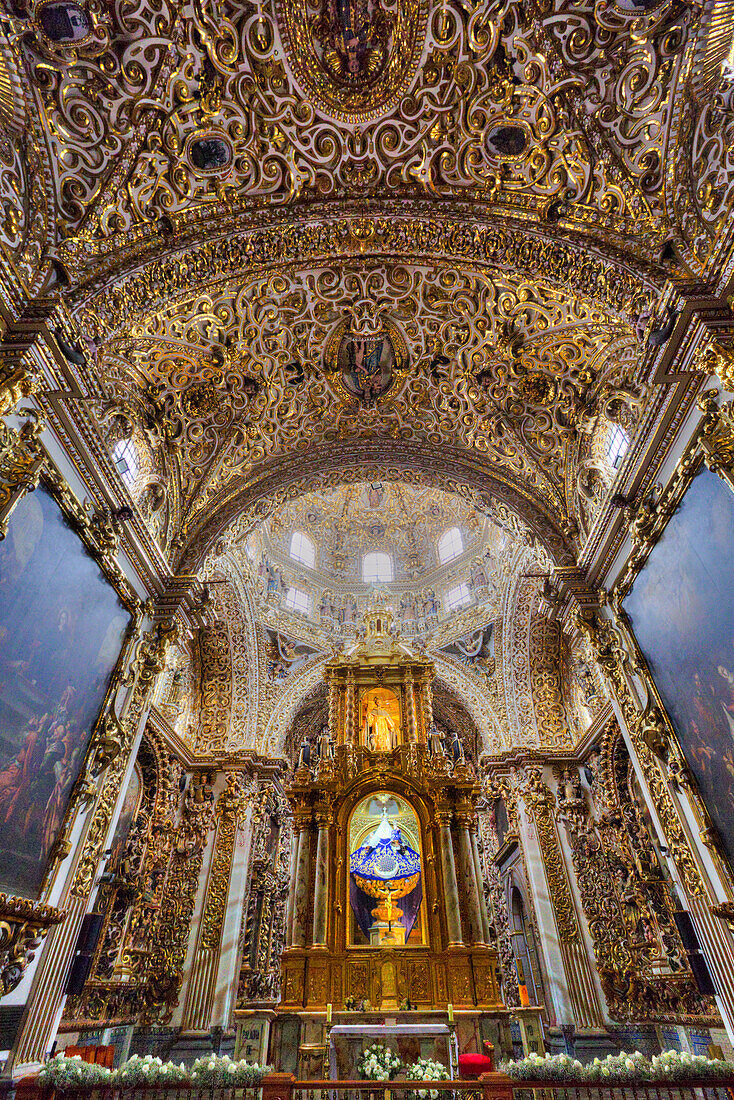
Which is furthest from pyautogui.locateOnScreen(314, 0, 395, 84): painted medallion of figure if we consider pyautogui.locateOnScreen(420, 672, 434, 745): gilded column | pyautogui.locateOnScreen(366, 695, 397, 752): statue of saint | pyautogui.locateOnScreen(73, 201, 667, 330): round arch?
pyautogui.locateOnScreen(366, 695, 397, 752): statue of saint

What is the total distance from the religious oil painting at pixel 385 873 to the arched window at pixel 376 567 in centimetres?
943

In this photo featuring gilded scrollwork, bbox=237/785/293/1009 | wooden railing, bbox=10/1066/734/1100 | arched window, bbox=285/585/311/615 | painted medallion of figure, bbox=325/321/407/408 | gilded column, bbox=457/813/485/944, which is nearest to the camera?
wooden railing, bbox=10/1066/734/1100

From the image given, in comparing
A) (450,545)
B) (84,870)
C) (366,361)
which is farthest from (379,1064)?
(450,545)

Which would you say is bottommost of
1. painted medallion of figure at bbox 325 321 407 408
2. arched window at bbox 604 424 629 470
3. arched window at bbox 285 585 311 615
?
arched window at bbox 604 424 629 470

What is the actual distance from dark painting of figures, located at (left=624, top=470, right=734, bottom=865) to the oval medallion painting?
6.82m

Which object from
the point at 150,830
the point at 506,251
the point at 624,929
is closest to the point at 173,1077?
the point at 150,830

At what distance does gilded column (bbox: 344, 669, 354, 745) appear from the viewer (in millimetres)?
16938

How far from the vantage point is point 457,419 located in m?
11.4

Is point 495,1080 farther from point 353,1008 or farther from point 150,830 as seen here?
point 150,830

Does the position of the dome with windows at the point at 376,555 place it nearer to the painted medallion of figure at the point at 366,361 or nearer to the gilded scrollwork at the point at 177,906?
the gilded scrollwork at the point at 177,906

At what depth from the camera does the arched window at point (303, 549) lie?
21.7 meters

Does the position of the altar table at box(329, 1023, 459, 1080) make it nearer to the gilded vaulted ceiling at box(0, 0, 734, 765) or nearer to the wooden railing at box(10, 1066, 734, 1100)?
the wooden railing at box(10, 1066, 734, 1100)

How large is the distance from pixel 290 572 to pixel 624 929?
1435 cm

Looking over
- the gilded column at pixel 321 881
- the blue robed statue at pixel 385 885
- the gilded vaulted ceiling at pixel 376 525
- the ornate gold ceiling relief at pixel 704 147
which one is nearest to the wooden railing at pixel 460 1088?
the gilded column at pixel 321 881
